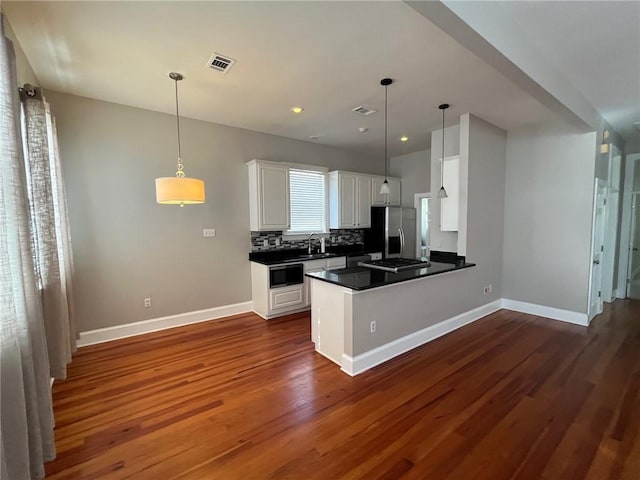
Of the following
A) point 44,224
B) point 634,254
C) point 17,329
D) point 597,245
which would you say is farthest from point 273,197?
point 634,254

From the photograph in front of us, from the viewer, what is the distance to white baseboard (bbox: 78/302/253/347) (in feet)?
11.5

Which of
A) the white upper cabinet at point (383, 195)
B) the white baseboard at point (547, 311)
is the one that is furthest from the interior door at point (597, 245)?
the white upper cabinet at point (383, 195)

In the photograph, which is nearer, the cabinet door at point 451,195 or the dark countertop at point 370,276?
the dark countertop at point 370,276

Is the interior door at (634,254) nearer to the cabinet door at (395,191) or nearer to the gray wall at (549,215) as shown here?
the gray wall at (549,215)

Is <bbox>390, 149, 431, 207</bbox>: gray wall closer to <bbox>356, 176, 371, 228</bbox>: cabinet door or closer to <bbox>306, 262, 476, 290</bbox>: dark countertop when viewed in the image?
<bbox>356, 176, 371, 228</bbox>: cabinet door

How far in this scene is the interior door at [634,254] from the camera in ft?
17.1

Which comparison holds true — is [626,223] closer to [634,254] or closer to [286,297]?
[634,254]

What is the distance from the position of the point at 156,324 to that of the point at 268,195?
7.82 feet

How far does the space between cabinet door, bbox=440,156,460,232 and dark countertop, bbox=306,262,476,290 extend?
2.78 ft

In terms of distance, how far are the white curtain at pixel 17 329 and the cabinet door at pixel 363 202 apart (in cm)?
472

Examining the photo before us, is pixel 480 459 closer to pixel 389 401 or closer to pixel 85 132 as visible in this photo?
pixel 389 401

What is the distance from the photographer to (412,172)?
6227mm

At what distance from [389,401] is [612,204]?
5319 mm

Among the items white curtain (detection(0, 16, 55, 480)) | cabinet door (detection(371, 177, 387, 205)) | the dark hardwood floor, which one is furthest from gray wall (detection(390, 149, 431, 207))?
white curtain (detection(0, 16, 55, 480))
